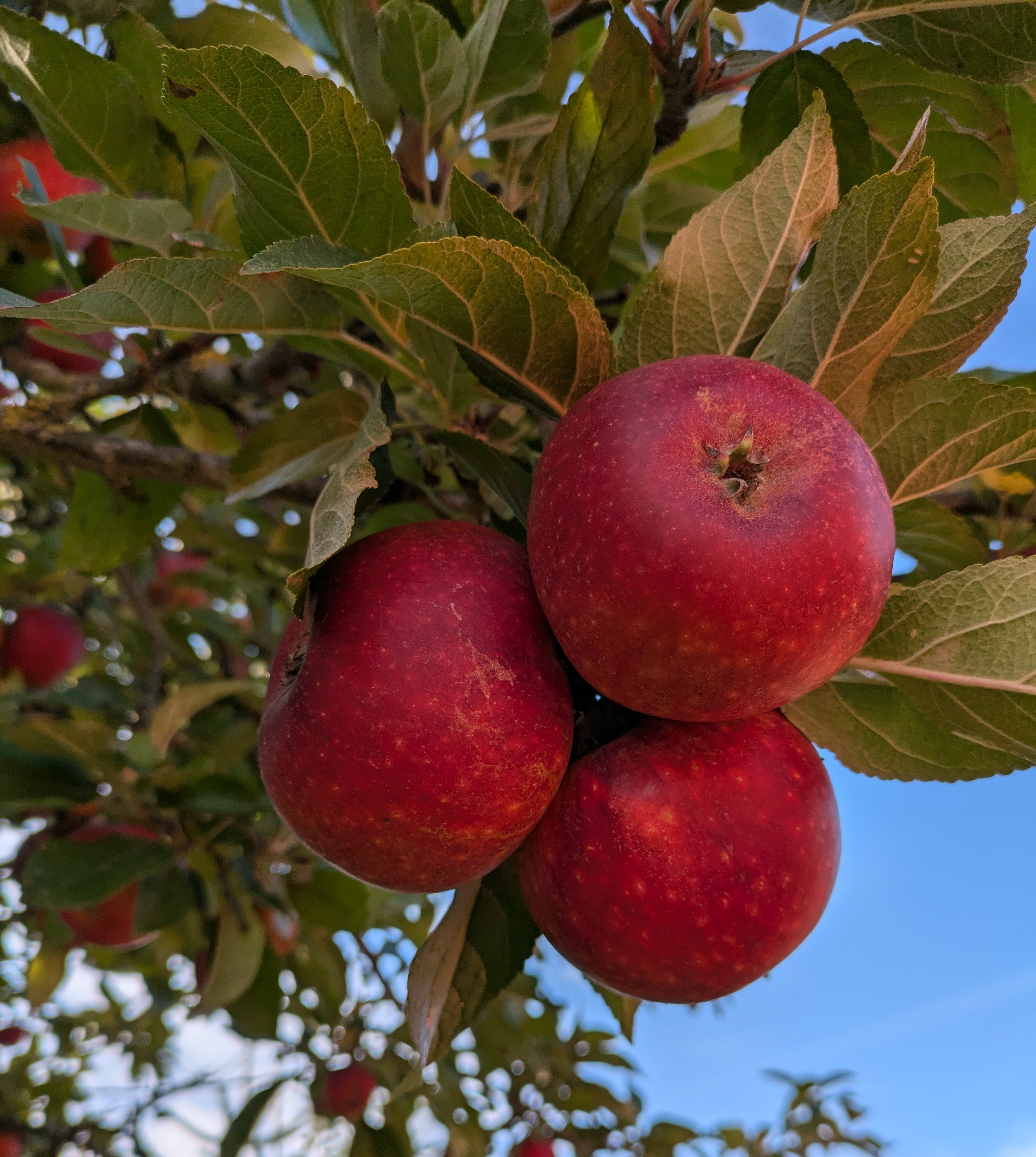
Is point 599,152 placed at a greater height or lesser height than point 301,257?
greater

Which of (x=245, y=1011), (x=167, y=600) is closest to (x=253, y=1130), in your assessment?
(x=245, y=1011)

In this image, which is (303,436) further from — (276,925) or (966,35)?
(276,925)

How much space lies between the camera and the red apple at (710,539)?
23.2 inches

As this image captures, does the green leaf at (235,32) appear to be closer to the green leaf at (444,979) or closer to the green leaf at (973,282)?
the green leaf at (973,282)

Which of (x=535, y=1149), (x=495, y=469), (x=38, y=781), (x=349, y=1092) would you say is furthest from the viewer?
(x=535, y=1149)

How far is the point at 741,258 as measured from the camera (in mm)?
754

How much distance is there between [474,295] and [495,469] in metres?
0.18

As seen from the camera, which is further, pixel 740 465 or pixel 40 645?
pixel 40 645

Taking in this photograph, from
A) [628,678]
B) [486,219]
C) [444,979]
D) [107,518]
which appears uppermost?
[486,219]

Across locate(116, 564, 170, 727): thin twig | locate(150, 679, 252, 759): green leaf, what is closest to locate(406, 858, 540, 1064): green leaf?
locate(150, 679, 252, 759): green leaf

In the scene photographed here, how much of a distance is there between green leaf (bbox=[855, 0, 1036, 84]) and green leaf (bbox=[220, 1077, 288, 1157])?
7.47ft

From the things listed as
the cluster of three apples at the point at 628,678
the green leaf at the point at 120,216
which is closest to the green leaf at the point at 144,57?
the green leaf at the point at 120,216

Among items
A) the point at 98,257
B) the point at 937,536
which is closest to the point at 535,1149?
the point at 937,536

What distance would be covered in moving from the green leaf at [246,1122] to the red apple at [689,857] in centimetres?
166
